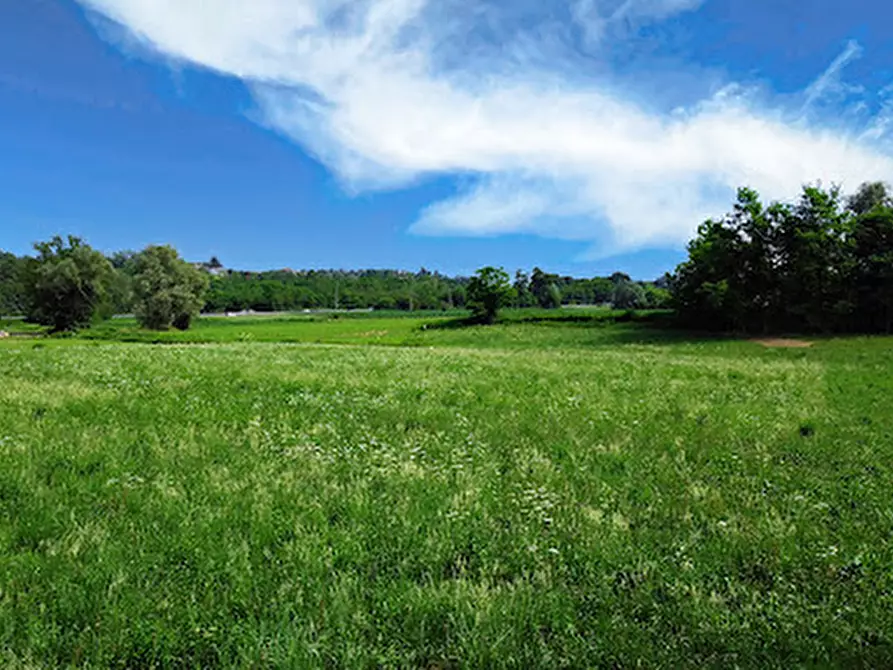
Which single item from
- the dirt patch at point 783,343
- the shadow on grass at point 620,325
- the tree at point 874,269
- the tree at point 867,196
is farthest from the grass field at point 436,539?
the tree at point 867,196

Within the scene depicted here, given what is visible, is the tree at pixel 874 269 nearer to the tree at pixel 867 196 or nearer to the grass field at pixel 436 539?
the tree at pixel 867 196

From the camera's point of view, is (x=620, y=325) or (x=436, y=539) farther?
(x=620, y=325)

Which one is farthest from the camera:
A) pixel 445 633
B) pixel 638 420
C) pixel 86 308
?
pixel 86 308

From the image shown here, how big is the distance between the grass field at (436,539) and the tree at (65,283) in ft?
328

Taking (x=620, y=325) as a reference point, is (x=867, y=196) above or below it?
above

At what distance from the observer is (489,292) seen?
10400 cm

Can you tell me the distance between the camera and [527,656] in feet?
14.7

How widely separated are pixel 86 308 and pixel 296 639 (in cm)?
11566

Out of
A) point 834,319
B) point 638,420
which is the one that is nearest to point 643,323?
point 834,319

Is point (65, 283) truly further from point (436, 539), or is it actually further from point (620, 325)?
point (436, 539)

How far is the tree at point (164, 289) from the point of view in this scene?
99.6 m

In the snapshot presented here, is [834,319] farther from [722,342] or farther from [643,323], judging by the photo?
[643,323]

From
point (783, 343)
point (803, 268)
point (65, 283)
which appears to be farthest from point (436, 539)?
point (65, 283)

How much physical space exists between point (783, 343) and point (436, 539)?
5910cm
